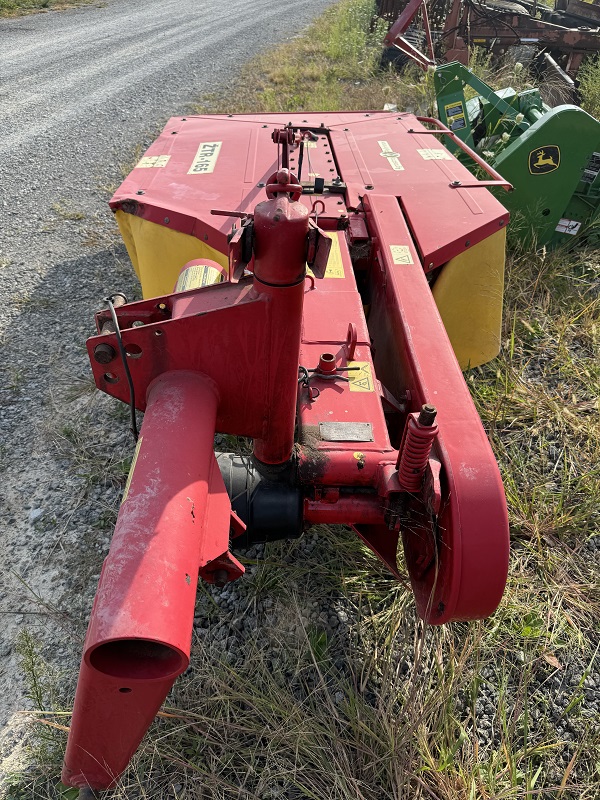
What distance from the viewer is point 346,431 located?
164cm

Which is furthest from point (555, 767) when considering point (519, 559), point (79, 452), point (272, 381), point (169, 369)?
point (79, 452)

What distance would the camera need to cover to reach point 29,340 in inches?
135

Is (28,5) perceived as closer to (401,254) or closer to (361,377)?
(401,254)

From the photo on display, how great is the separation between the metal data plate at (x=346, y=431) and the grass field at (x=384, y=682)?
0.60 metres

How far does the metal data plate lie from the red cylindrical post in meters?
0.13

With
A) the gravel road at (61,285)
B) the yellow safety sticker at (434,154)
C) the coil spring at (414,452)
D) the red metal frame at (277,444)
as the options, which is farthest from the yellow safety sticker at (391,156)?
the coil spring at (414,452)

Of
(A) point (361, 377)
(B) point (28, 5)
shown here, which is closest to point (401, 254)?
(A) point (361, 377)

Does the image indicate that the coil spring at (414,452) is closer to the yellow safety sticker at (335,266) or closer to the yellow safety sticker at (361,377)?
the yellow safety sticker at (361,377)

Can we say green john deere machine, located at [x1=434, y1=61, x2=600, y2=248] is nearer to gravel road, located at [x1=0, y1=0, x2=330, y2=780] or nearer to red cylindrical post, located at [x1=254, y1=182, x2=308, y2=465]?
gravel road, located at [x1=0, y1=0, x2=330, y2=780]

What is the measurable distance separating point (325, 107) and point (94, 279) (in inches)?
152

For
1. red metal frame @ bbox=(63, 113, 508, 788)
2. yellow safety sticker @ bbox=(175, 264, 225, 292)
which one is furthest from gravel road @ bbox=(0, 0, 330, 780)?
yellow safety sticker @ bbox=(175, 264, 225, 292)

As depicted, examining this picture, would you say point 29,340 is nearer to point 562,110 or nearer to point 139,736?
point 139,736

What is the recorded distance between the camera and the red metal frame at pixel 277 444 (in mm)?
1094

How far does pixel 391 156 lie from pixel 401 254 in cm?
118
